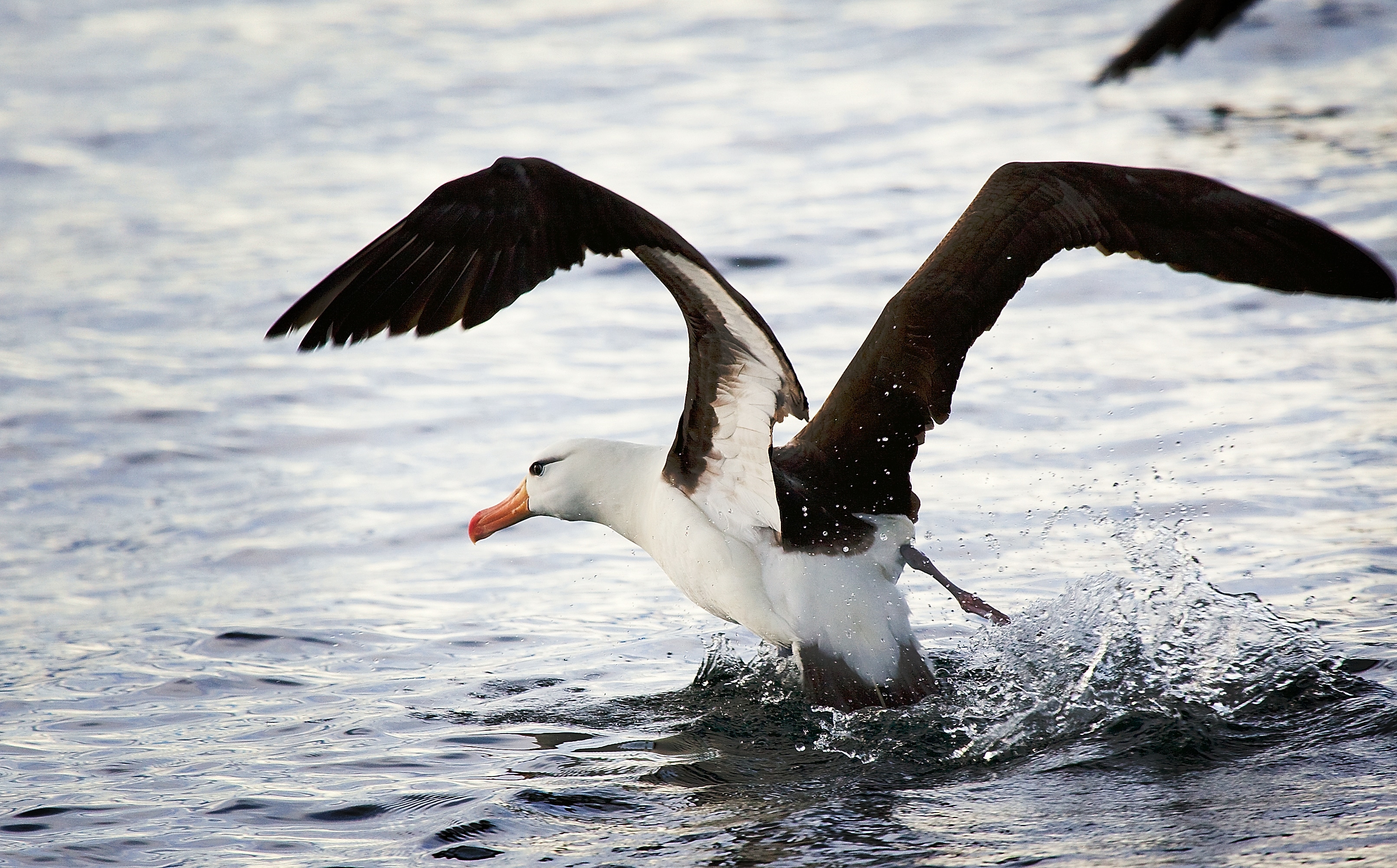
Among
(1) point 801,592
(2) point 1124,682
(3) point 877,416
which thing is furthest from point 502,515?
(2) point 1124,682

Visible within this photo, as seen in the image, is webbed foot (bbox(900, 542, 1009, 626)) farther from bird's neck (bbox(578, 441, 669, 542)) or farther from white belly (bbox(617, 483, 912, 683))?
bird's neck (bbox(578, 441, 669, 542))

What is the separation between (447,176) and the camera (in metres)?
12.5

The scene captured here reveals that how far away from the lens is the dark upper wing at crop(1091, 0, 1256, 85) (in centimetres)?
835

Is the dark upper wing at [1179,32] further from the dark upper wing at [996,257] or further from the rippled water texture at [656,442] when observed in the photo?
the dark upper wing at [996,257]

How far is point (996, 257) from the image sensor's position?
5.59 meters

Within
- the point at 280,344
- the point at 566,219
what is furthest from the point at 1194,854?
the point at 280,344

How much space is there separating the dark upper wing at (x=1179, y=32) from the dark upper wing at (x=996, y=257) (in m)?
2.96

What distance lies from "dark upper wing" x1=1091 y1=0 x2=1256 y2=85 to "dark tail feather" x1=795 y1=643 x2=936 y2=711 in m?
4.21

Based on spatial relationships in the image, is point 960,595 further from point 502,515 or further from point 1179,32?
point 1179,32

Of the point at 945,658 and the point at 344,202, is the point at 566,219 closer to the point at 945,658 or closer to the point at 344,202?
the point at 945,658

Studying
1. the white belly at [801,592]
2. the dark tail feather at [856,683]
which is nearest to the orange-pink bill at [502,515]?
the white belly at [801,592]

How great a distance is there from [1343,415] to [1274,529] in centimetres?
132

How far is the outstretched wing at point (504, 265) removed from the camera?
4.83m

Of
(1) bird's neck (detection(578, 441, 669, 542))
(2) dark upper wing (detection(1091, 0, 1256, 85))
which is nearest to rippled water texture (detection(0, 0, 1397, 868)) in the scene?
(1) bird's neck (detection(578, 441, 669, 542))
